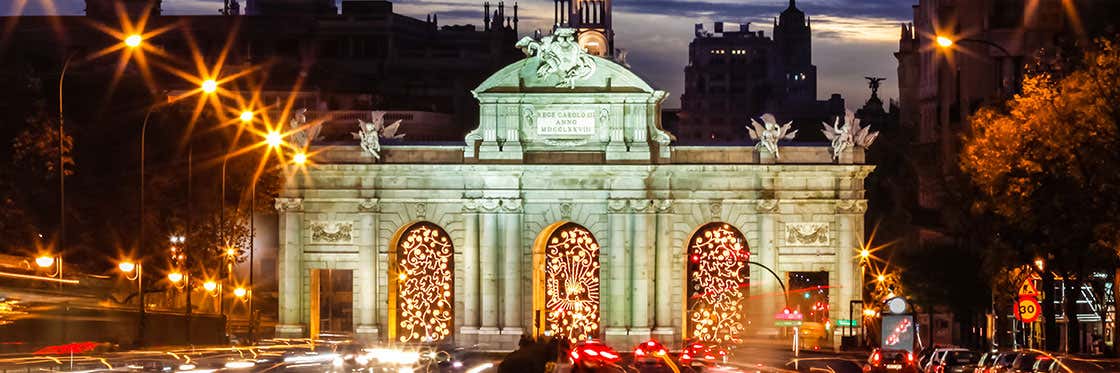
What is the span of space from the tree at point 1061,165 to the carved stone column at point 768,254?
1026 inches

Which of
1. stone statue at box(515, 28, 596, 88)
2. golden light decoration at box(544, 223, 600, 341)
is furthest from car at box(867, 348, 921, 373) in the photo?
golden light decoration at box(544, 223, 600, 341)

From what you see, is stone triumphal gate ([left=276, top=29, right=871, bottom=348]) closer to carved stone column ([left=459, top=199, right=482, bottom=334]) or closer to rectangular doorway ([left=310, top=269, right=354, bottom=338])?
carved stone column ([left=459, top=199, right=482, bottom=334])

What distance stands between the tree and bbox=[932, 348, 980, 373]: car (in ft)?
14.2

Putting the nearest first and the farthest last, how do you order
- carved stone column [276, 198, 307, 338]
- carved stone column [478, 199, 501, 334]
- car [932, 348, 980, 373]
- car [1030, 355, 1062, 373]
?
car [1030, 355, 1062, 373] < car [932, 348, 980, 373] < carved stone column [478, 199, 501, 334] < carved stone column [276, 198, 307, 338]

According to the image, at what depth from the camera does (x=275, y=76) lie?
16838 cm

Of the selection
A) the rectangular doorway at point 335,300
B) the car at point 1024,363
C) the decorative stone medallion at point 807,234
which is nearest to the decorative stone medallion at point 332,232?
the rectangular doorway at point 335,300

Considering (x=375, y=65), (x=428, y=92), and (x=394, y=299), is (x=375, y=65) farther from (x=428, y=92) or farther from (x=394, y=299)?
(x=394, y=299)

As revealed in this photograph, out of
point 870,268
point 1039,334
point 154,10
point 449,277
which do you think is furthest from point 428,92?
point 1039,334

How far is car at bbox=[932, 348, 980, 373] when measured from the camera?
68938mm

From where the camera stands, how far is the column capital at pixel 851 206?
105 m

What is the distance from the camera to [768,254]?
105 m

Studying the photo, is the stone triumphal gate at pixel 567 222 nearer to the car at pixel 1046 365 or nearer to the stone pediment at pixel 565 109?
the stone pediment at pixel 565 109

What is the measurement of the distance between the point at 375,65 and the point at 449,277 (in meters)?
80.7

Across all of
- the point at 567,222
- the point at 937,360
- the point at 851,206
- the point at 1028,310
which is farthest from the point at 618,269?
the point at 937,360
